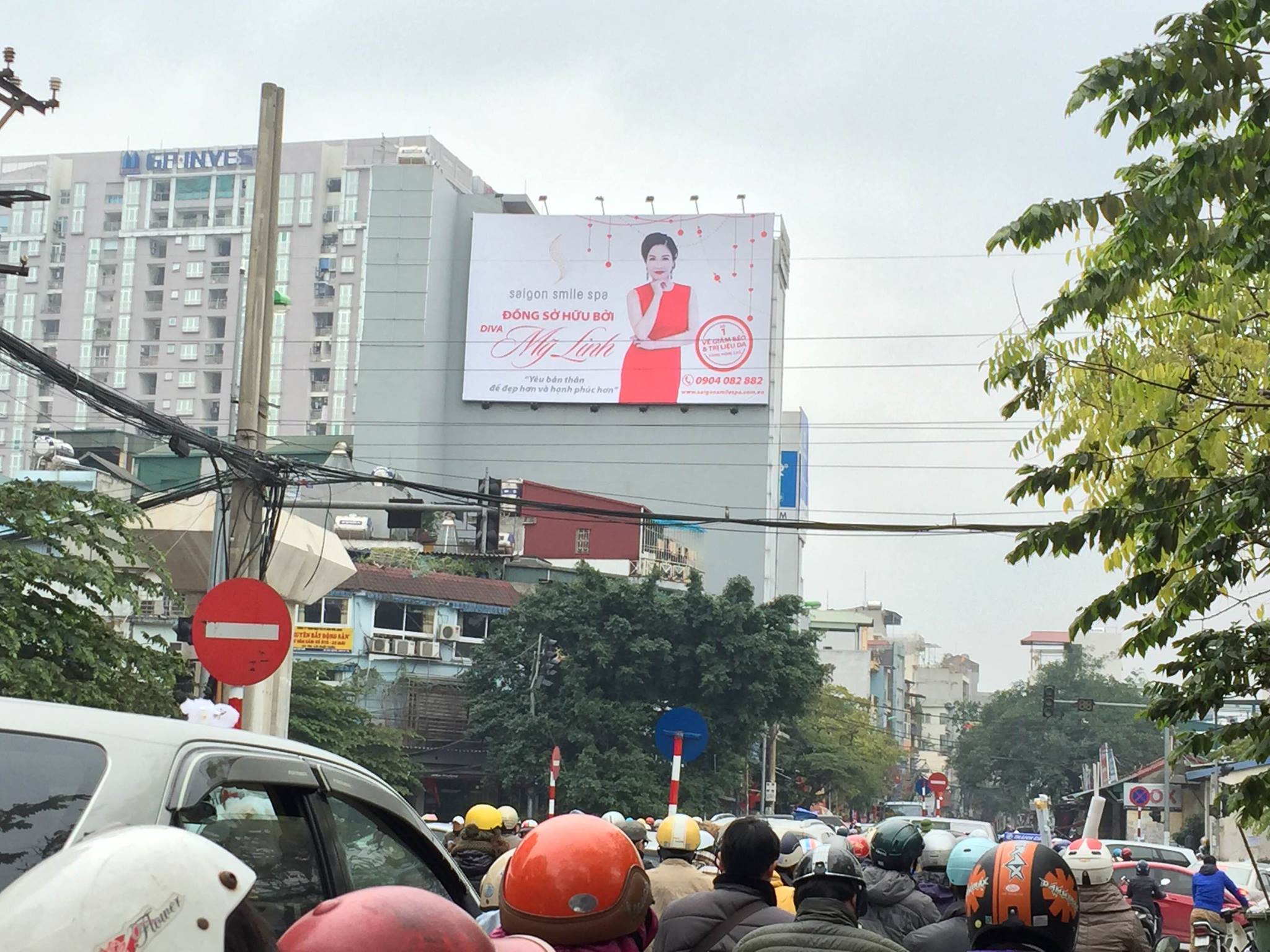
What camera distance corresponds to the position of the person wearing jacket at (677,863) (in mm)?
7352

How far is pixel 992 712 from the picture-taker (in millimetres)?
98062

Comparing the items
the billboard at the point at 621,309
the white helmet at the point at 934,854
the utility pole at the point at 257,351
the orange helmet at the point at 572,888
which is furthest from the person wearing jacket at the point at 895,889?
the billboard at the point at 621,309

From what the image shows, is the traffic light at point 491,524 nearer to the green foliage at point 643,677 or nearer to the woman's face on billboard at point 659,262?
the green foliage at point 643,677

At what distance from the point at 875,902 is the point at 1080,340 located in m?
3.12

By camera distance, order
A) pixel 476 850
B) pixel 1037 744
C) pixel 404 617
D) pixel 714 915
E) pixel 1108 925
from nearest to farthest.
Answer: pixel 714 915 → pixel 1108 925 → pixel 476 850 → pixel 404 617 → pixel 1037 744

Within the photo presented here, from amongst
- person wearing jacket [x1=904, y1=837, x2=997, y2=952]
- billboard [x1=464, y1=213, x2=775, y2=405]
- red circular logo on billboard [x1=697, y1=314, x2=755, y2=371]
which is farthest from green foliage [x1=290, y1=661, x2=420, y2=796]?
red circular logo on billboard [x1=697, y1=314, x2=755, y2=371]

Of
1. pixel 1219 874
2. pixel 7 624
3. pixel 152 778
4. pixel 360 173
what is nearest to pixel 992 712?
pixel 360 173

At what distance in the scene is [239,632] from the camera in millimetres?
10445

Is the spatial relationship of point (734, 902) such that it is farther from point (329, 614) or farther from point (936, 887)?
point (329, 614)

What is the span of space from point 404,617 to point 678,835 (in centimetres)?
4558

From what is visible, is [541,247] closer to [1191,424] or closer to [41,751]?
[1191,424]

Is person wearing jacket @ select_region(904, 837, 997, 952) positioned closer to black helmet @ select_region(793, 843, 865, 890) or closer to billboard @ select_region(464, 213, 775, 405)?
black helmet @ select_region(793, 843, 865, 890)

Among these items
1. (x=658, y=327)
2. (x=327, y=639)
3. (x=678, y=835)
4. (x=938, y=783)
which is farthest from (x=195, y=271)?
(x=678, y=835)

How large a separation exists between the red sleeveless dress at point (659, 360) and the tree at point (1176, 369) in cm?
6788
